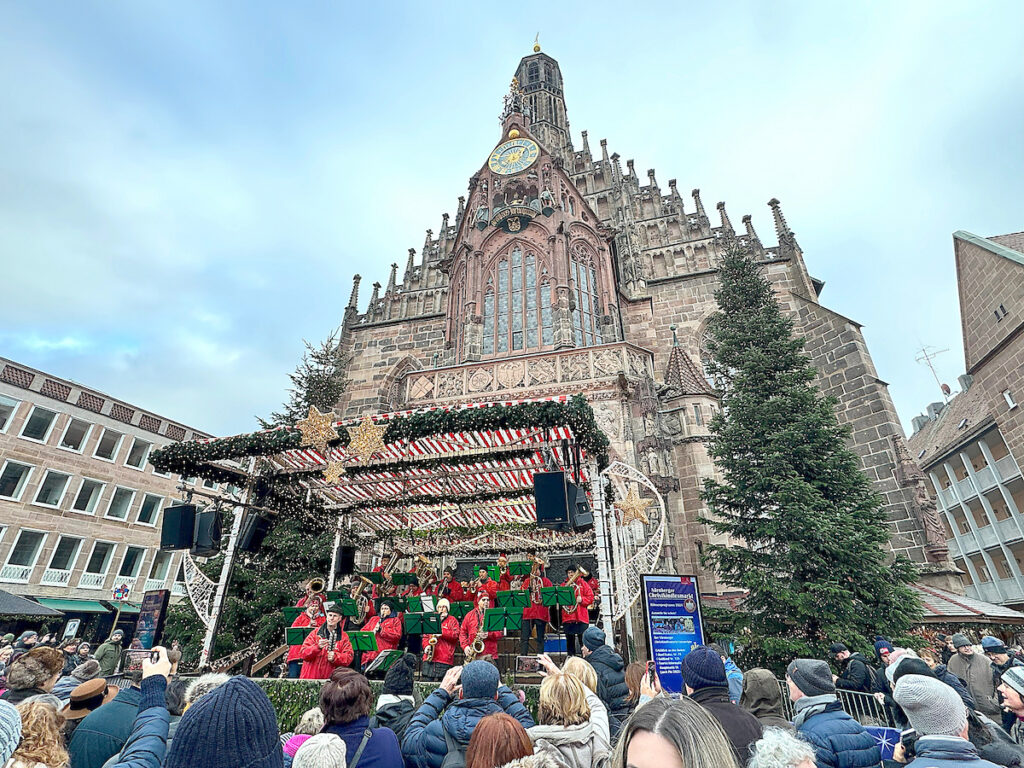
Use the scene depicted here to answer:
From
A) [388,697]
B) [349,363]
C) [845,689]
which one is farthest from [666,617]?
[349,363]

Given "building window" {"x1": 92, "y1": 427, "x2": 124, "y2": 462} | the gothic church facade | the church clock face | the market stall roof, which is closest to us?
the market stall roof

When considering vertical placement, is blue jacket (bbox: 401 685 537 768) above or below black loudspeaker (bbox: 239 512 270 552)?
below

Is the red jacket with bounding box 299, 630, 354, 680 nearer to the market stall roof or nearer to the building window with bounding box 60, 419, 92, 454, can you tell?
the market stall roof

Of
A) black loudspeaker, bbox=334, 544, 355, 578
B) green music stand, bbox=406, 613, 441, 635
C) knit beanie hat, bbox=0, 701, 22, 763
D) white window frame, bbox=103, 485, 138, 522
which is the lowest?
knit beanie hat, bbox=0, 701, 22, 763

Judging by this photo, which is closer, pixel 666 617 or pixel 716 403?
pixel 666 617

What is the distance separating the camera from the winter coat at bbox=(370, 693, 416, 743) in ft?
11.8

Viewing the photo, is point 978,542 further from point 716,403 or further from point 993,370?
point 716,403

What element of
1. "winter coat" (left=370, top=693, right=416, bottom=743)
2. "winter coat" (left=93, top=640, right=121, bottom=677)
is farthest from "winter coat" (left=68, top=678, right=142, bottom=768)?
"winter coat" (left=93, top=640, right=121, bottom=677)

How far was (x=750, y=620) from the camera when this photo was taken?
1048 centimetres

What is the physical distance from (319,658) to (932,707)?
27.8 ft

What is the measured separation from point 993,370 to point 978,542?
12.6 metres

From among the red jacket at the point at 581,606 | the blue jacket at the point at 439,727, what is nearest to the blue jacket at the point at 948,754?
the blue jacket at the point at 439,727

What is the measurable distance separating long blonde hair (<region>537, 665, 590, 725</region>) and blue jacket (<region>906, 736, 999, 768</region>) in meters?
1.58

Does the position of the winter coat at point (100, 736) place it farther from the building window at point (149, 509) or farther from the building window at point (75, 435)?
the building window at point (149, 509)
